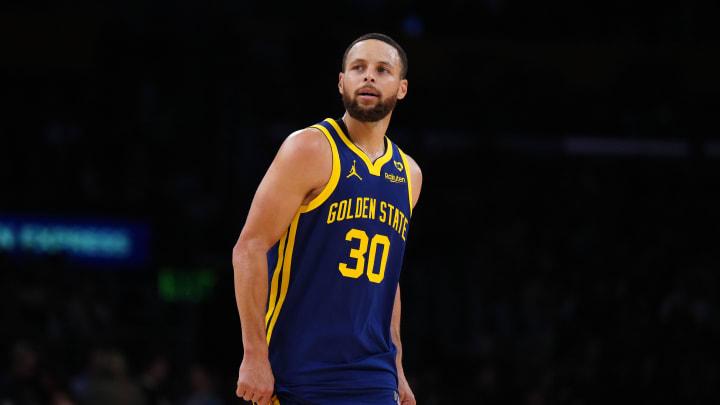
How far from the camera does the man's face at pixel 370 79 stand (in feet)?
12.8

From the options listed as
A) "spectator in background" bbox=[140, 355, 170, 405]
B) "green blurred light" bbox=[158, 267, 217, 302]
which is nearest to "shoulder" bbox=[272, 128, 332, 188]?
"spectator in background" bbox=[140, 355, 170, 405]

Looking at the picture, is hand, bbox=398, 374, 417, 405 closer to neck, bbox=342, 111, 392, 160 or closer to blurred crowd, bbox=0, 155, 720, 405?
neck, bbox=342, 111, 392, 160

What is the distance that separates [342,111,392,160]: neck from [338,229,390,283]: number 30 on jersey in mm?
347

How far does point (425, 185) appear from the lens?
14.2 m

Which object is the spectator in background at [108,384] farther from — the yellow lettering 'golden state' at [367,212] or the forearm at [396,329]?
the yellow lettering 'golden state' at [367,212]

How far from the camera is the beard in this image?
3.94m

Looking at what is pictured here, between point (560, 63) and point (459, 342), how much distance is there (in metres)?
6.68

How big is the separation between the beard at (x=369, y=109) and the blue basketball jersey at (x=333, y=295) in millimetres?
129

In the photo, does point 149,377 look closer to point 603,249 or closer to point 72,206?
point 72,206

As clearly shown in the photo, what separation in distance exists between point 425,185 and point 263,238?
10.7 meters

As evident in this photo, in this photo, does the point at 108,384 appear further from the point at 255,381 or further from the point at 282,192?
the point at 282,192

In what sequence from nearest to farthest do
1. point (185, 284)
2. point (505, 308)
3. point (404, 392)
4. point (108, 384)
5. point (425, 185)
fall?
point (404, 392) < point (108, 384) < point (505, 308) < point (185, 284) < point (425, 185)

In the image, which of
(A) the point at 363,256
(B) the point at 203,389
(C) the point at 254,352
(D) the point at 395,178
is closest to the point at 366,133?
(D) the point at 395,178

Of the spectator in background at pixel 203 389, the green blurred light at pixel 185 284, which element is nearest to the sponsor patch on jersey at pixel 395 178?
the spectator in background at pixel 203 389
